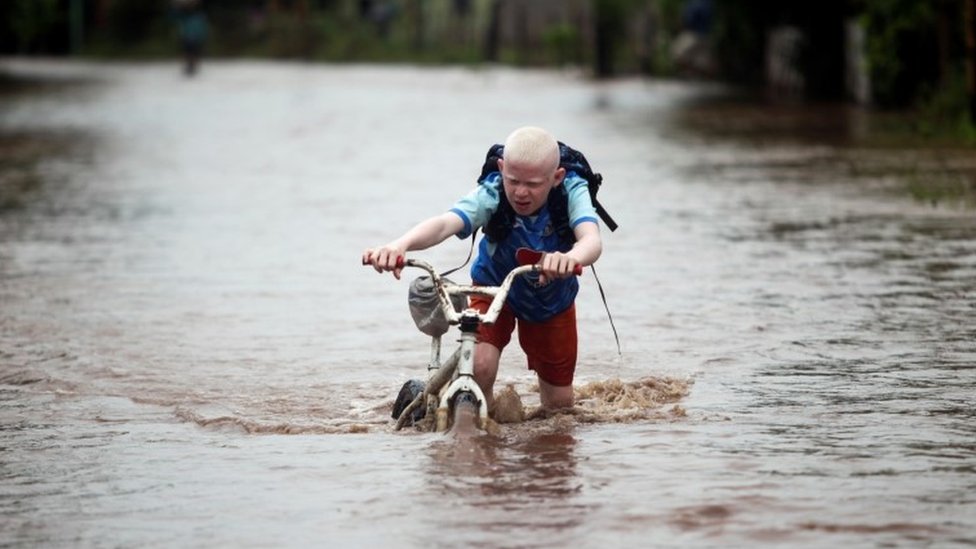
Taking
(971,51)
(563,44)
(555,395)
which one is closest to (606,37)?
(563,44)

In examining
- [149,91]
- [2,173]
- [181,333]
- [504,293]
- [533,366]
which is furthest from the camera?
[149,91]

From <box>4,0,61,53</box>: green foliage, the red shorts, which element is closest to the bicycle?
the red shorts

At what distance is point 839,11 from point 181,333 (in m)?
25.3

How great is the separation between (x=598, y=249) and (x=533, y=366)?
82 cm

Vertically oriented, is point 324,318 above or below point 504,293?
below

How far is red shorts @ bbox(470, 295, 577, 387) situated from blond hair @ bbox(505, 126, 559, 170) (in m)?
0.64

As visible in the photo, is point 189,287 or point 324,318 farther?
point 189,287

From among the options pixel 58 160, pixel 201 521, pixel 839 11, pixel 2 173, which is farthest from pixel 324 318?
pixel 839 11

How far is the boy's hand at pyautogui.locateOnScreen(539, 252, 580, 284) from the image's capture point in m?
7.19

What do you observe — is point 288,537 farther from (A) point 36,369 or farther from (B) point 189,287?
(B) point 189,287

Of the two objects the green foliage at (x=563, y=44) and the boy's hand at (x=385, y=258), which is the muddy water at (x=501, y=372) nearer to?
the boy's hand at (x=385, y=258)

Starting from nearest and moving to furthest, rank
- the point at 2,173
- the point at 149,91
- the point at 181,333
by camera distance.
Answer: the point at 181,333, the point at 2,173, the point at 149,91

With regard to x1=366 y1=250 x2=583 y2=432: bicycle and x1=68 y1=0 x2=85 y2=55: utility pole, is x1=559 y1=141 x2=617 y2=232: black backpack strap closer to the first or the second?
x1=366 y1=250 x2=583 y2=432: bicycle

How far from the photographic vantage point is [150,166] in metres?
22.3
